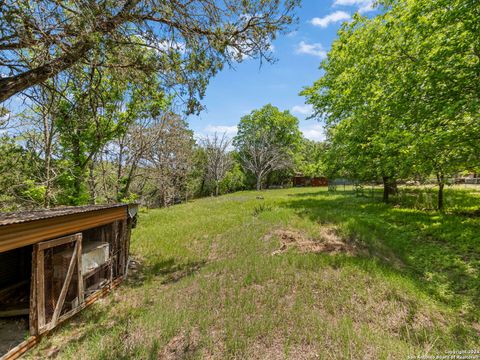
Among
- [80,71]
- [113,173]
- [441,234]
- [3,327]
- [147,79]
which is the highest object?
[147,79]

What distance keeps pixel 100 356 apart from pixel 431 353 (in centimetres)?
509

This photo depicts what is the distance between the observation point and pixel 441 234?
8141 mm

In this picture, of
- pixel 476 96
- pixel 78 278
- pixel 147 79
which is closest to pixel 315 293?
pixel 78 278

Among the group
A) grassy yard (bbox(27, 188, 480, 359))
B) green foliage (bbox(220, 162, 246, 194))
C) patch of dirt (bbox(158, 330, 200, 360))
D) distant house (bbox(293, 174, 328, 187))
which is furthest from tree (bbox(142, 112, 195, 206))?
distant house (bbox(293, 174, 328, 187))

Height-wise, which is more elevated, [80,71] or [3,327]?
[80,71]

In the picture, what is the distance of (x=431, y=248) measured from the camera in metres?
7.22

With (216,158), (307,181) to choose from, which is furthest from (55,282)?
(307,181)

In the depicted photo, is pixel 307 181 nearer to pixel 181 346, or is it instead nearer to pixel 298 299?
pixel 298 299

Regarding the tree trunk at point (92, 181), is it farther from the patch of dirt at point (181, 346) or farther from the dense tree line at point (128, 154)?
the patch of dirt at point (181, 346)

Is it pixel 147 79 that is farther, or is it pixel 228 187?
pixel 228 187

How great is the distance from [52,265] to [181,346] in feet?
10.9

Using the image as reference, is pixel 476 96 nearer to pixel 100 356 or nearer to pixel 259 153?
pixel 100 356

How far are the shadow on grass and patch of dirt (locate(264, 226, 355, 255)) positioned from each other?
1.98 ft

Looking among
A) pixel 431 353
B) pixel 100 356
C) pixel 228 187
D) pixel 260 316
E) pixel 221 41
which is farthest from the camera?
pixel 228 187
